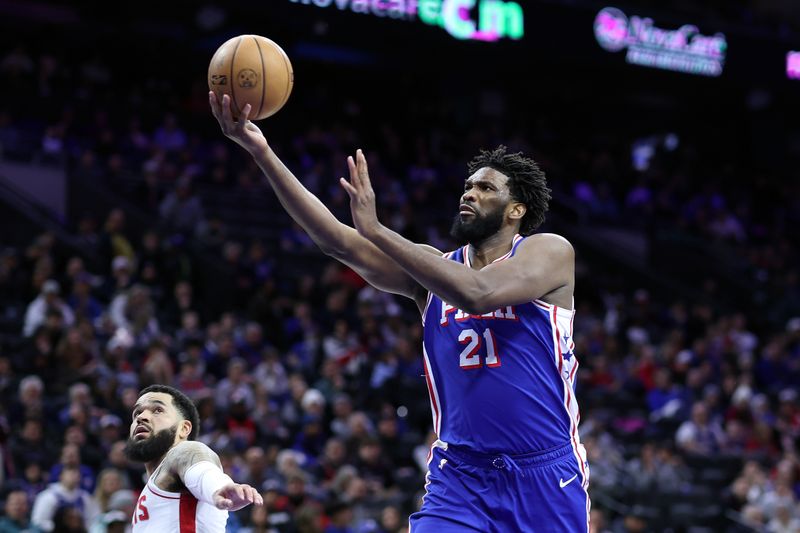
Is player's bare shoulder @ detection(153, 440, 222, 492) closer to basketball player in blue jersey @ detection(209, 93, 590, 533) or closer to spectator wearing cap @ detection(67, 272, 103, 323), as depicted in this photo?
basketball player in blue jersey @ detection(209, 93, 590, 533)

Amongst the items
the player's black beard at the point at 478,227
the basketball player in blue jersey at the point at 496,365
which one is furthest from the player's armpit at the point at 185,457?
the player's black beard at the point at 478,227

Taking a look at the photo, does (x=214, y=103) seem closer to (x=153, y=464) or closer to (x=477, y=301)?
(x=477, y=301)

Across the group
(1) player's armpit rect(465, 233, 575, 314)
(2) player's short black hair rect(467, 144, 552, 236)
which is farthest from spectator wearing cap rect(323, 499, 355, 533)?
(1) player's armpit rect(465, 233, 575, 314)

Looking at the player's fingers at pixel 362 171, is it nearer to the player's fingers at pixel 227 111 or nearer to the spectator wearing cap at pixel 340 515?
the player's fingers at pixel 227 111

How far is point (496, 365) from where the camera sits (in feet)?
16.3

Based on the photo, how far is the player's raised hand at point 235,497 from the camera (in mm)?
4527

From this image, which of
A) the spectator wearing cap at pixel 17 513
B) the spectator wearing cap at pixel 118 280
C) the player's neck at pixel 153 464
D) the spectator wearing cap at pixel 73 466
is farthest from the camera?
the spectator wearing cap at pixel 118 280

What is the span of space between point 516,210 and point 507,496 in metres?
1.26

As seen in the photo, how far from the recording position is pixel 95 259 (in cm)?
1525

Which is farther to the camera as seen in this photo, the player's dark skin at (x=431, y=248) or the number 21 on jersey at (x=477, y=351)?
the number 21 on jersey at (x=477, y=351)

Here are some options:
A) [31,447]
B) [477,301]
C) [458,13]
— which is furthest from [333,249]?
[458,13]

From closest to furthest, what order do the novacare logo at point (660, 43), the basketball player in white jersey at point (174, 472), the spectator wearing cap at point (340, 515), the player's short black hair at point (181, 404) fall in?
the basketball player in white jersey at point (174, 472) → the player's short black hair at point (181, 404) → the spectator wearing cap at point (340, 515) → the novacare logo at point (660, 43)

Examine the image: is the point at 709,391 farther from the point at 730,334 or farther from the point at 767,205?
the point at 767,205

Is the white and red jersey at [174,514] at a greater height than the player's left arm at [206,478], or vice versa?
the player's left arm at [206,478]
